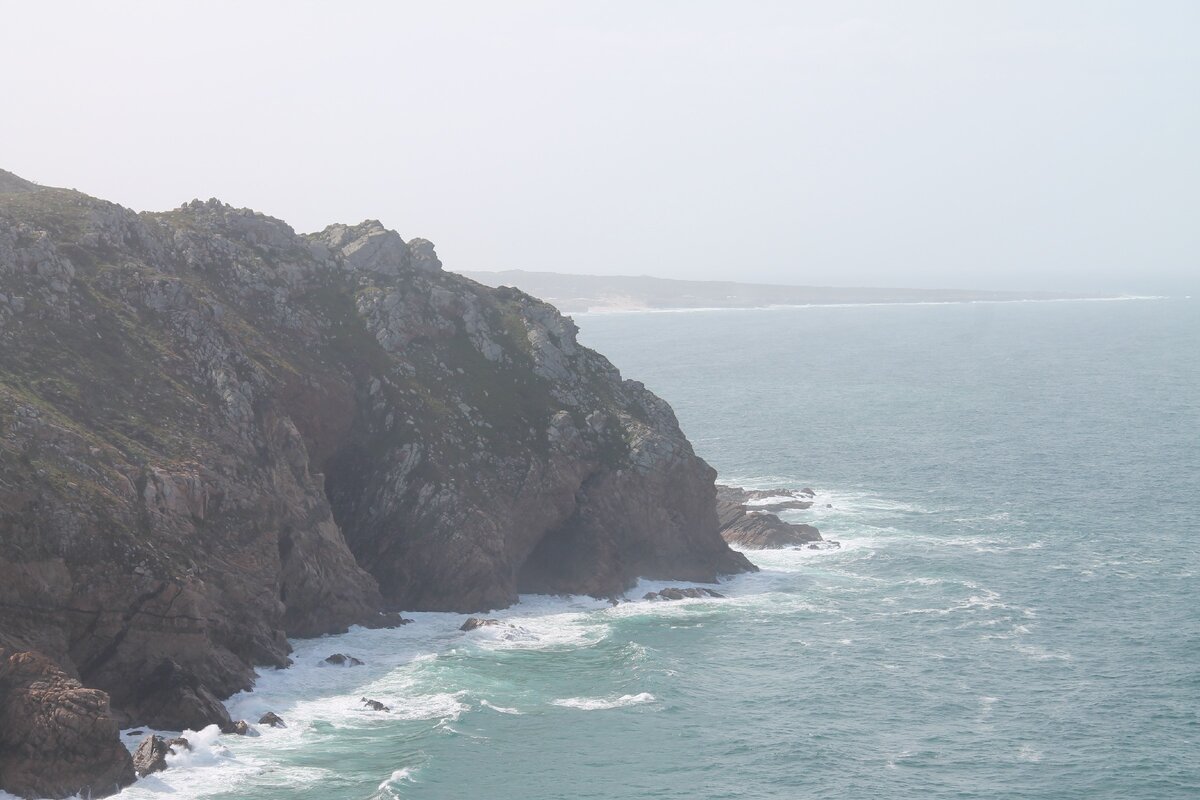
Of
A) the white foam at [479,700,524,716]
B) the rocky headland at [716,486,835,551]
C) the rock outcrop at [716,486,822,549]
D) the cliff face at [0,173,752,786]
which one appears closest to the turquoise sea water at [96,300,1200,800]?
the white foam at [479,700,524,716]

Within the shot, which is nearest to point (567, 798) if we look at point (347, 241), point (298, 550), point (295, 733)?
point (295, 733)

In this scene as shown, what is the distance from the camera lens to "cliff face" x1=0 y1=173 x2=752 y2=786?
67500mm

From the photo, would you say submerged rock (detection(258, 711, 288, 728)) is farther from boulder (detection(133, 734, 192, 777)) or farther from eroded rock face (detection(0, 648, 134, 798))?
eroded rock face (detection(0, 648, 134, 798))

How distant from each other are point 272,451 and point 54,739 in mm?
30737

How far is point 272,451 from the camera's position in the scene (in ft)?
279

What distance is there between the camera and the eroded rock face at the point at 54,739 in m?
56.1

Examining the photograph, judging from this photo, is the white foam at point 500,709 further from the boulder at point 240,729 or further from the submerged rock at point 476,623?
the submerged rock at point 476,623

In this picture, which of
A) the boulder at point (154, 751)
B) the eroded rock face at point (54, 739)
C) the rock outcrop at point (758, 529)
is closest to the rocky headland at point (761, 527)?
the rock outcrop at point (758, 529)

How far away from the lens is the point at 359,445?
309ft

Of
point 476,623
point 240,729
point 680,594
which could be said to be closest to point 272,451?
point 476,623

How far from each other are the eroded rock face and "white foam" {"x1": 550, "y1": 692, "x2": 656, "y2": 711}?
23879mm

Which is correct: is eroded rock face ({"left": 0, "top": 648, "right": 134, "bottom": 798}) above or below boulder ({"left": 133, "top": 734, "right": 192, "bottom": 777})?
above

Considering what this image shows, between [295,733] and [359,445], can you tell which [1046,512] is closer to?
[359,445]

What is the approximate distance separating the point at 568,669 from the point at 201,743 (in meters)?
23.6
